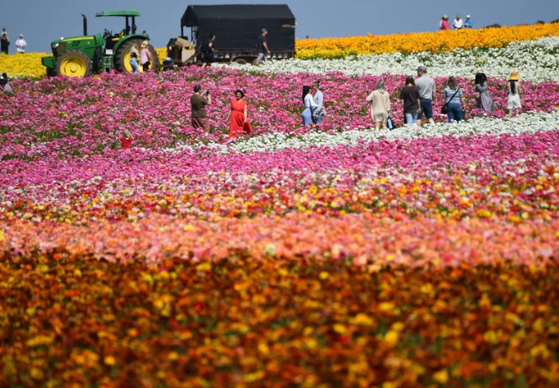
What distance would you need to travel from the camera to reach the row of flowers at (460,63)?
32.9 m

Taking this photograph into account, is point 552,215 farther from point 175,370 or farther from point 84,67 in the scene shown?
point 84,67

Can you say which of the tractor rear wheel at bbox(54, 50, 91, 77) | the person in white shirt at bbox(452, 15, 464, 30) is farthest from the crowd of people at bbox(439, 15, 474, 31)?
the tractor rear wheel at bbox(54, 50, 91, 77)

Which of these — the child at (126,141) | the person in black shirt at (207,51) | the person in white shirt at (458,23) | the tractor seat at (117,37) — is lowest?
the child at (126,141)

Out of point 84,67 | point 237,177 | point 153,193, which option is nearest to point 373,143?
point 237,177

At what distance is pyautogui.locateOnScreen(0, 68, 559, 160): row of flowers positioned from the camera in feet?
76.9

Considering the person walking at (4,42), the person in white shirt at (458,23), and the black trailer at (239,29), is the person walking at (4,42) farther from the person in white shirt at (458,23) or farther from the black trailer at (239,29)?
the person in white shirt at (458,23)

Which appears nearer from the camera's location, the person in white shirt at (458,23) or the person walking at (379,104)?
the person walking at (379,104)

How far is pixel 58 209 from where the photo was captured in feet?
45.0

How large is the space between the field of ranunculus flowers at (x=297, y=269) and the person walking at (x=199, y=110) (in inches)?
209

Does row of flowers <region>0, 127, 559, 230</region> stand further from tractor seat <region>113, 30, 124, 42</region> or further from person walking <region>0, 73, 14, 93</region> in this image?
tractor seat <region>113, 30, 124, 42</region>

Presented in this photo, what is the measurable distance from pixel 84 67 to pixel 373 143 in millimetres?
20627

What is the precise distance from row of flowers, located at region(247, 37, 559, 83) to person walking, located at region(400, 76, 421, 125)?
1245cm

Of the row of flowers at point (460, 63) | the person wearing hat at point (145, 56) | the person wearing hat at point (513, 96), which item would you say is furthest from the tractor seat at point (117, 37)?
the person wearing hat at point (513, 96)

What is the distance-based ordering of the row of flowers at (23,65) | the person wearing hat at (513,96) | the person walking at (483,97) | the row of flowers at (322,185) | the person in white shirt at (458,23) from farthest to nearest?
the person in white shirt at (458,23)
the row of flowers at (23,65)
the person wearing hat at (513,96)
the person walking at (483,97)
the row of flowers at (322,185)
